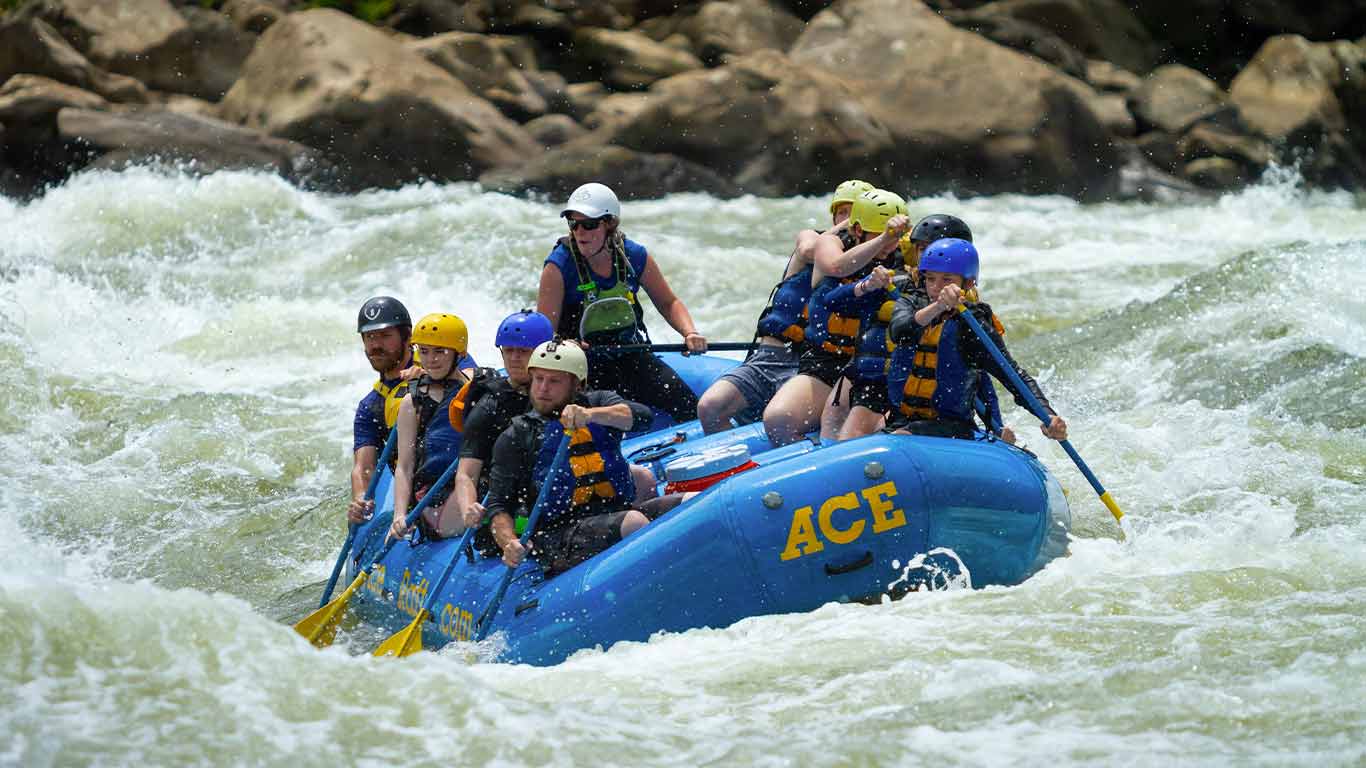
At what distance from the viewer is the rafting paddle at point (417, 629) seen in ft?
20.5

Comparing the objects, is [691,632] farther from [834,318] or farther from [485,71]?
[485,71]

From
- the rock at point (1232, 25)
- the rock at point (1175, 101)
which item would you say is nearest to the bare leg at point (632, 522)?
the rock at point (1175, 101)

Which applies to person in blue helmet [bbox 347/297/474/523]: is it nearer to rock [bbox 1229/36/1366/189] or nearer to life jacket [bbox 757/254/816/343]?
life jacket [bbox 757/254/816/343]

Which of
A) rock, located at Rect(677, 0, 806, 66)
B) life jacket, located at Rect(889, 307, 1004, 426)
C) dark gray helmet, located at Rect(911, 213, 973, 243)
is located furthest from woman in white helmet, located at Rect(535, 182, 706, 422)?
rock, located at Rect(677, 0, 806, 66)

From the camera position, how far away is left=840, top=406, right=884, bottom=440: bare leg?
6.48m

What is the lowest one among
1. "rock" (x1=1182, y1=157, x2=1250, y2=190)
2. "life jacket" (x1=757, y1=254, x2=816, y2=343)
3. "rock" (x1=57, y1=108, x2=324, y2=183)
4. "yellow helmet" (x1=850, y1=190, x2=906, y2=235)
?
"rock" (x1=1182, y1=157, x2=1250, y2=190)

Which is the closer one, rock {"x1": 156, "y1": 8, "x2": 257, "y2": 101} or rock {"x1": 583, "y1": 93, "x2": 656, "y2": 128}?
rock {"x1": 583, "y1": 93, "x2": 656, "y2": 128}

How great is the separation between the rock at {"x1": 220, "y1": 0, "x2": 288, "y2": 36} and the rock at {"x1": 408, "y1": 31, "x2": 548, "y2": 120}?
2535mm

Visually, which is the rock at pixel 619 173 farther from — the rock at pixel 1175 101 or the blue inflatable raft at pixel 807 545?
the blue inflatable raft at pixel 807 545

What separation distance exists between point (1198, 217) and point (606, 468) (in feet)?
44.6

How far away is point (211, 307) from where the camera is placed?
47.0 feet

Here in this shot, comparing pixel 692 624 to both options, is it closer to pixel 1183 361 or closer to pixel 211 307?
pixel 1183 361

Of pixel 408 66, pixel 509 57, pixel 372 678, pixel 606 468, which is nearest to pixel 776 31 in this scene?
pixel 509 57

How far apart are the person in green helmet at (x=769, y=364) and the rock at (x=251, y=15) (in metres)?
15.0
